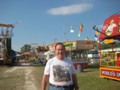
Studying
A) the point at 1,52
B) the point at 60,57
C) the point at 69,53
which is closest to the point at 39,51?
the point at 1,52

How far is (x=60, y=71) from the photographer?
16.0ft

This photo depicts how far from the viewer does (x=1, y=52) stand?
3966 centimetres

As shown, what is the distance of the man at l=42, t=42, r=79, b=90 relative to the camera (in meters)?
4.84

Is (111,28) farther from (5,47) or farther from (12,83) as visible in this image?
(5,47)

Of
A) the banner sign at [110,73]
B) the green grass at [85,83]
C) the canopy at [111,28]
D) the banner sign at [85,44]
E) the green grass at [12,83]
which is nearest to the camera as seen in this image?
the green grass at [85,83]

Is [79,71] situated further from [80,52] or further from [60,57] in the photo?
[60,57]

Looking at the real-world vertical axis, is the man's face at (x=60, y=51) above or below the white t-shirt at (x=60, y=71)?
above

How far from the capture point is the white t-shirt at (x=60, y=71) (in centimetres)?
485

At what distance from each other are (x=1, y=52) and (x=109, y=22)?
27.6 meters

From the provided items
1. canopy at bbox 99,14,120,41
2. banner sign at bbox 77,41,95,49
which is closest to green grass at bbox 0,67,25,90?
canopy at bbox 99,14,120,41

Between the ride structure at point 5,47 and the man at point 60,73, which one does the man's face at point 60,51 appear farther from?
the ride structure at point 5,47

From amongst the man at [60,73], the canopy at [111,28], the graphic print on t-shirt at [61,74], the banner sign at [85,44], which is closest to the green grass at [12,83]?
the canopy at [111,28]

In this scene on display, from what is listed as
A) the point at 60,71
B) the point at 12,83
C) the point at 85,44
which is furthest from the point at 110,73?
the point at 85,44

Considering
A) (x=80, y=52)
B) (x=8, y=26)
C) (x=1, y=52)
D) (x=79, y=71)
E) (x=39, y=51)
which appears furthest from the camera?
(x=39, y=51)
